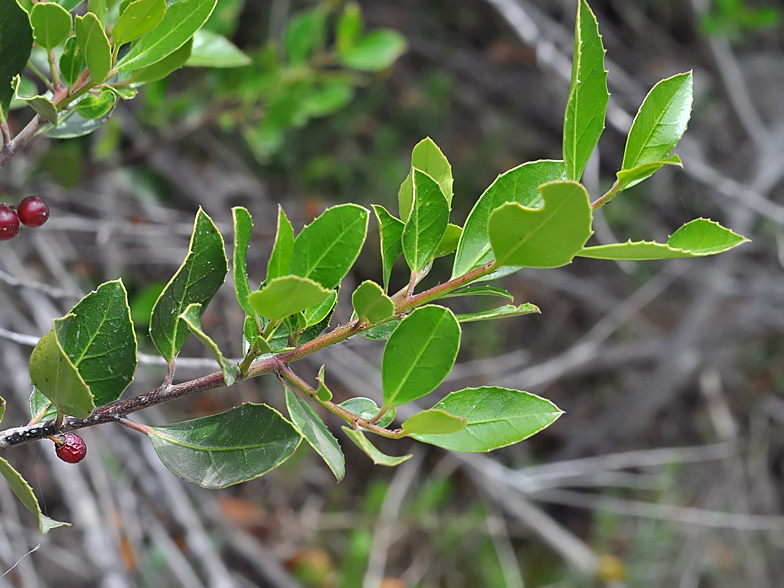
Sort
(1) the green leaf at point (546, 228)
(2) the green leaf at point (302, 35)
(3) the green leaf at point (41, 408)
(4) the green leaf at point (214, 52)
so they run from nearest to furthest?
1. (1) the green leaf at point (546, 228)
2. (3) the green leaf at point (41, 408)
3. (4) the green leaf at point (214, 52)
4. (2) the green leaf at point (302, 35)

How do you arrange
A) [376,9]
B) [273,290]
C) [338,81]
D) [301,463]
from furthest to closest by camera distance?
[376,9], [301,463], [338,81], [273,290]

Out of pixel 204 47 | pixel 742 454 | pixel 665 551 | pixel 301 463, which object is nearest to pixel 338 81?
pixel 204 47

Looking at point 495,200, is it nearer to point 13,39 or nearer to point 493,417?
point 493,417

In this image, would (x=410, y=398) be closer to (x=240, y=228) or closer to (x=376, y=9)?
(x=240, y=228)

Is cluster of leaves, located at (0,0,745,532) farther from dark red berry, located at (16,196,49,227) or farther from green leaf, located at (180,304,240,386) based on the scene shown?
dark red berry, located at (16,196,49,227)

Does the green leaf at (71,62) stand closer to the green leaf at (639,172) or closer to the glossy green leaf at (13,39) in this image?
the glossy green leaf at (13,39)

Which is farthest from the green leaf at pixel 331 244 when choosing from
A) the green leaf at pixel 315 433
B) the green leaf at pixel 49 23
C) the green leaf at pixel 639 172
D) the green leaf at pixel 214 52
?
the green leaf at pixel 214 52
